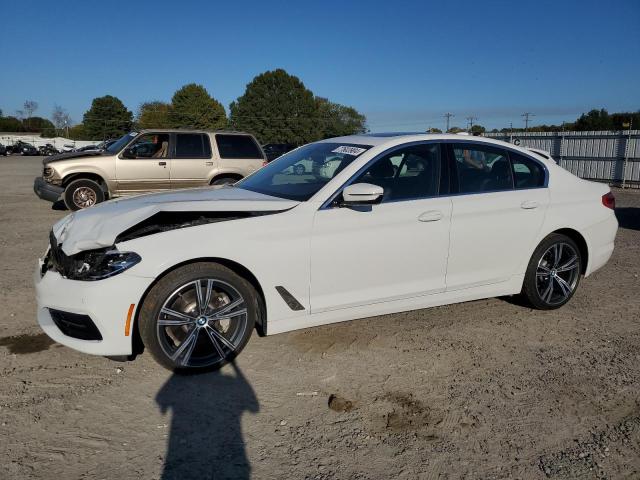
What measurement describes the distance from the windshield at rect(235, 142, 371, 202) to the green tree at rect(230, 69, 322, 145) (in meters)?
84.5

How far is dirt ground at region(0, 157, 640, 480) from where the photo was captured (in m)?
2.77

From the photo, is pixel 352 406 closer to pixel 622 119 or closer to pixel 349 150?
pixel 349 150

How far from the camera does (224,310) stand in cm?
375

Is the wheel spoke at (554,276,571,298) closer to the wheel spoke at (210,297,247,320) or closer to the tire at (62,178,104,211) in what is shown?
the wheel spoke at (210,297,247,320)

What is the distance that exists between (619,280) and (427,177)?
135 inches

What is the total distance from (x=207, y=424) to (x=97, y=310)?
39.6 inches

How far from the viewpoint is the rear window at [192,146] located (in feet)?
38.7

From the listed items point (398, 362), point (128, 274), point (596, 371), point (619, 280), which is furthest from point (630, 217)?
point (128, 274)

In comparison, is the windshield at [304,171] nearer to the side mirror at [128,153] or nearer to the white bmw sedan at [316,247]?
the white bmw sedan at [316,247]

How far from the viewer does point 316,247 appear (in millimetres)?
3889

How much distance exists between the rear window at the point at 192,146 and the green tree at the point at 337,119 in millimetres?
77767

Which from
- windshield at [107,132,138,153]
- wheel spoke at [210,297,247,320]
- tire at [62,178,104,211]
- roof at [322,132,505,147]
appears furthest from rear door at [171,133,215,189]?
wheel spoke at [210,297,247,320]

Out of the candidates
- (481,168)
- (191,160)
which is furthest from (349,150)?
(191,160)

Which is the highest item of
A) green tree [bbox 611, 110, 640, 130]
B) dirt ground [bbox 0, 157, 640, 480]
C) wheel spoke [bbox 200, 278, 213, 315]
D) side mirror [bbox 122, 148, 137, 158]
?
green tree [bbox 611, 110, 640, 130]
